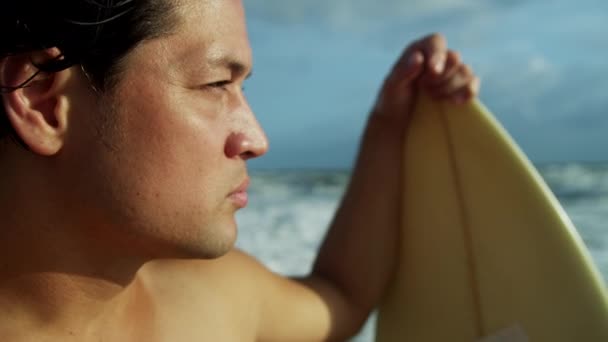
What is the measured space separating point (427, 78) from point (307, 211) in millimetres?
9580

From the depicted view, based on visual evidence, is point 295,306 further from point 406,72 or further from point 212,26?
point 212,26

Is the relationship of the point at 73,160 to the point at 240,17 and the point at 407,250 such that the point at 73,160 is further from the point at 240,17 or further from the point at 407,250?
the point at 407,250

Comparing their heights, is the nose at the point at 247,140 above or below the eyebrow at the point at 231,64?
below

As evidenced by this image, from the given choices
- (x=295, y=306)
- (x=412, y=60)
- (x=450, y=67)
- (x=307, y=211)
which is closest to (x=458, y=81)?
(x=450, y=67)

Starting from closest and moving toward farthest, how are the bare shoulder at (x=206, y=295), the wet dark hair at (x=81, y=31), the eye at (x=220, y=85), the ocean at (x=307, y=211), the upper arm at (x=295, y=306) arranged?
the wet dark hair at (x=81, y=31), the eye at (x=220, y=85), the bare shoulder at (x=206, y=295), the upper arm at (x=295, y=306), the ocean at (x=307, y=211)

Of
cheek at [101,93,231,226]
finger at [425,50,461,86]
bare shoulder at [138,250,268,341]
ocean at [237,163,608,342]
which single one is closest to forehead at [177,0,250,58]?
cheek at [101,93,231,226]

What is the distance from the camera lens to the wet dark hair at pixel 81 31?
1.55 meters

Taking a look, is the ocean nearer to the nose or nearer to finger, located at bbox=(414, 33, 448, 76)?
finger, located at bbox=(414, 33, 448, 76)

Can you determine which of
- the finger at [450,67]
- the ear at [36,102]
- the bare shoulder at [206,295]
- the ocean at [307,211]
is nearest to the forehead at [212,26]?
the ear at [36,102]

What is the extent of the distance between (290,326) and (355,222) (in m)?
0.43

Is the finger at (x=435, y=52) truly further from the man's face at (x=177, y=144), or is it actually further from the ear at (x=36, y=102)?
the ear at (x=36, y=102)

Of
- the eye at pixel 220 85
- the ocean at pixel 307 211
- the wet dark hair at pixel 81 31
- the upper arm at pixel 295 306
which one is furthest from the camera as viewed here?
the ocean at pixel 307 211

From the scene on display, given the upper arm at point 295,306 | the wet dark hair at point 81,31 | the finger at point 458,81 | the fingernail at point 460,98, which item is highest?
the wet dark hair at point 81,31

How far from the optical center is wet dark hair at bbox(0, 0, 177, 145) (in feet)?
5.07
